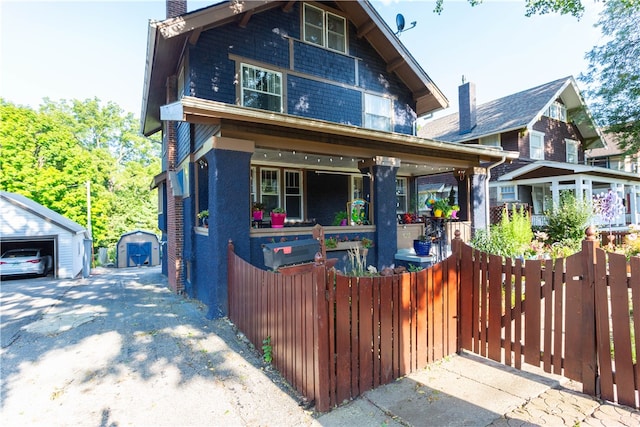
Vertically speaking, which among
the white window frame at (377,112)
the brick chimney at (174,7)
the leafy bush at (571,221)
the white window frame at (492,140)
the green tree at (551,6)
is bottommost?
the leafy bush at (571,221)

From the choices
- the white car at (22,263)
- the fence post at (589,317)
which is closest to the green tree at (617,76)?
the fence post at (589,317)

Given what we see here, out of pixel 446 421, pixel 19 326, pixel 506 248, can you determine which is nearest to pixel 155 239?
pixel 19 326

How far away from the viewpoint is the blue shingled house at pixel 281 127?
6199 millimetres

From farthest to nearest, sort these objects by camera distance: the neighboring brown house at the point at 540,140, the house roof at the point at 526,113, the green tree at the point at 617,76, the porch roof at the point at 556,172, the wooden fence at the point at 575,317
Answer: the house roof at the point at 526,113, the green tree at the point at 617,76, the neighboring brown house at the point at 540,140, the porch roof at the point at 556,172, the wooden fence at the point at 575,317

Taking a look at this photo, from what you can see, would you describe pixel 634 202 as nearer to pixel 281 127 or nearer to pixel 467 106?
pixel 467 106

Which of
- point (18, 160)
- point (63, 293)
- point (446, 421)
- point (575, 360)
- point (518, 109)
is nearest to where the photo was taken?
point (446, 421)

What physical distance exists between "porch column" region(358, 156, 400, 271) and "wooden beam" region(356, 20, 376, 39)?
5.19 m

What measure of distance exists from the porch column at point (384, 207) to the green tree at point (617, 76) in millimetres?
18662

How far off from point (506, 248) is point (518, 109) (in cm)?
1504

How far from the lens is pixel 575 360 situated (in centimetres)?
321

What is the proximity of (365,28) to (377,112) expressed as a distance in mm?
2742

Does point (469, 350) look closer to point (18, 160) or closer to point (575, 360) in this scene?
point (575, 360)

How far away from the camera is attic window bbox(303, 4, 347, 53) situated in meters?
10.2

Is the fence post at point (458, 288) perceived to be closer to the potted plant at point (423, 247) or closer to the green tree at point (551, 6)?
the potted plant at point (423, 247)
